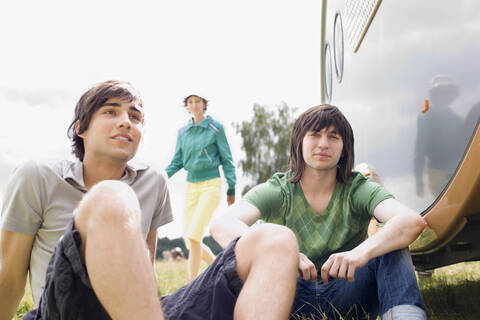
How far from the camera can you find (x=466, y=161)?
2004mm

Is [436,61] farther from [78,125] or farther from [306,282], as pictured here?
[78,125]

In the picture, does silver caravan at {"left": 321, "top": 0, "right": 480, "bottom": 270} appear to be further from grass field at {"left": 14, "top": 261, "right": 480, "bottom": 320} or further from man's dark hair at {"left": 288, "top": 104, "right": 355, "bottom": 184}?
man's dark hair at {"left": 288, "top": 104, "right": 355, "bottom": 184}

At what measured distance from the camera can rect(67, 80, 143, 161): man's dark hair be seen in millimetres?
1989

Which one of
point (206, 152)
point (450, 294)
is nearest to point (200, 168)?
point (206, 152)

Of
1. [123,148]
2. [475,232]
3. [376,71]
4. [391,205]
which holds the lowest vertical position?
[475,232]

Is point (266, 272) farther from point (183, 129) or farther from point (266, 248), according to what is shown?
point (183, 129)

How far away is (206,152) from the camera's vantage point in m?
4.52

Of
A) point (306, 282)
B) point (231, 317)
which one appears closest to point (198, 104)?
point (306, 282)

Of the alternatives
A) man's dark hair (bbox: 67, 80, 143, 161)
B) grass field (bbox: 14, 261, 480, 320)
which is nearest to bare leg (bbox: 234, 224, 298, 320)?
man's dark hair (bbox: 67, 80, 143, 161)

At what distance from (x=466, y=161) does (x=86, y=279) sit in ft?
5.29

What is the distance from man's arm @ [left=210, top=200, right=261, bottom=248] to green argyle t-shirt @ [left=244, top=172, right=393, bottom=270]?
0.15 ft

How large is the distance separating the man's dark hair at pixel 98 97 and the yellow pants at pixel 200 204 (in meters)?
2.47

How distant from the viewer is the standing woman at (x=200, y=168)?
448 centimetres

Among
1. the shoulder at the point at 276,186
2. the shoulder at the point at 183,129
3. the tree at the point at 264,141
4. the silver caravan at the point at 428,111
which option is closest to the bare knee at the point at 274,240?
the shoulder at the point at 276,186
